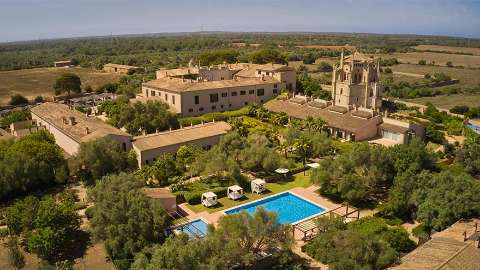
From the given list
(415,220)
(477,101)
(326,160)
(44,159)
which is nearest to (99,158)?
(44,159)

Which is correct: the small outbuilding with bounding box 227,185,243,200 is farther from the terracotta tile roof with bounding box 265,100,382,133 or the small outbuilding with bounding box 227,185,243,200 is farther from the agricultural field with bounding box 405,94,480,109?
the agricultural field with bounding box 405,94,480,109

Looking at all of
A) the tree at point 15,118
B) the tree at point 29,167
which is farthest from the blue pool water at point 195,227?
the tree at point 15,118

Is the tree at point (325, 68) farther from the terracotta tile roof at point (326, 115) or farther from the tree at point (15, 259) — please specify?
the tree at point (15, 259)

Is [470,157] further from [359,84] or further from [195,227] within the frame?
[195,227]

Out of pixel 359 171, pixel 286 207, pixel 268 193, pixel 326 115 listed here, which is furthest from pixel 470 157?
pixel 268 193

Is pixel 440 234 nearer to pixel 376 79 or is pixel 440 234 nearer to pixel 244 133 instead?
pixel 244 133

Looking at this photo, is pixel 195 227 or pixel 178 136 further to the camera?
pixel 178 136

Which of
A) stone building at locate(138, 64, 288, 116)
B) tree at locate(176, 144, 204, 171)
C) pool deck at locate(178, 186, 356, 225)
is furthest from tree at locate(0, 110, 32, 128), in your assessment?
pool deck at locate(178, 186, 356, 225)
